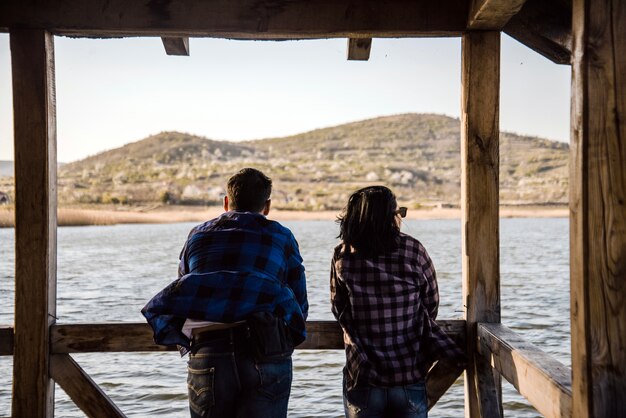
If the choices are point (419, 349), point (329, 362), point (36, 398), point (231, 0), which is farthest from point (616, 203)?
point (329, 362)

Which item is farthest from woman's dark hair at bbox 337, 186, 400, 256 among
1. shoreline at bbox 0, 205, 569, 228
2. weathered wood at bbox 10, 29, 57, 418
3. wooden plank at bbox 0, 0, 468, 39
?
shoreline at bbox 0, 205, 569, 228

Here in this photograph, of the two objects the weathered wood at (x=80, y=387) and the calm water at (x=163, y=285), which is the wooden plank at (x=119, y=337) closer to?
the weathered wood at (x=80, y=387)

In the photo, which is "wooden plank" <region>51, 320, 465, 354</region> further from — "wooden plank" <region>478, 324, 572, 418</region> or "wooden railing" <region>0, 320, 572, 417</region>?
"wooden plank" <region>478, 324, 572, 418</region>

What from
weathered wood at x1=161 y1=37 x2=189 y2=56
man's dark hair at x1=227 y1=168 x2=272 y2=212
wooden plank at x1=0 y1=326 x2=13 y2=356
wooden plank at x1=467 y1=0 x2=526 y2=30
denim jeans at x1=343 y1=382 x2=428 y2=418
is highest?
weathered wood at x1=161 y1=37 x2=189 y2=56

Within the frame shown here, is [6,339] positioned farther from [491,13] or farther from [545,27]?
[545,27]

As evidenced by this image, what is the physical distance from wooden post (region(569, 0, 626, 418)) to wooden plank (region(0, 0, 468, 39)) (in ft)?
5.37

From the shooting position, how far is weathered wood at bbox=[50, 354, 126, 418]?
3.68 m

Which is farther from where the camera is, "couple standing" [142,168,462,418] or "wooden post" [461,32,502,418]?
"wooden post" [461,32,502,418]

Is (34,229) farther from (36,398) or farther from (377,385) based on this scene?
(377,385)

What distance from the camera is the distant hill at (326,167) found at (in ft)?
234

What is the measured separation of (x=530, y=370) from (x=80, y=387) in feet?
7.06

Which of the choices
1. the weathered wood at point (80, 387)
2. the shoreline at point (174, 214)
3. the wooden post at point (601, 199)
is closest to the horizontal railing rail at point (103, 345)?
the weathered wood at point (80, 387)

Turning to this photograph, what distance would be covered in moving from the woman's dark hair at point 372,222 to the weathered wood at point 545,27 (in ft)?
3.96

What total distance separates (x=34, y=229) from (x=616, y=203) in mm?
2648
